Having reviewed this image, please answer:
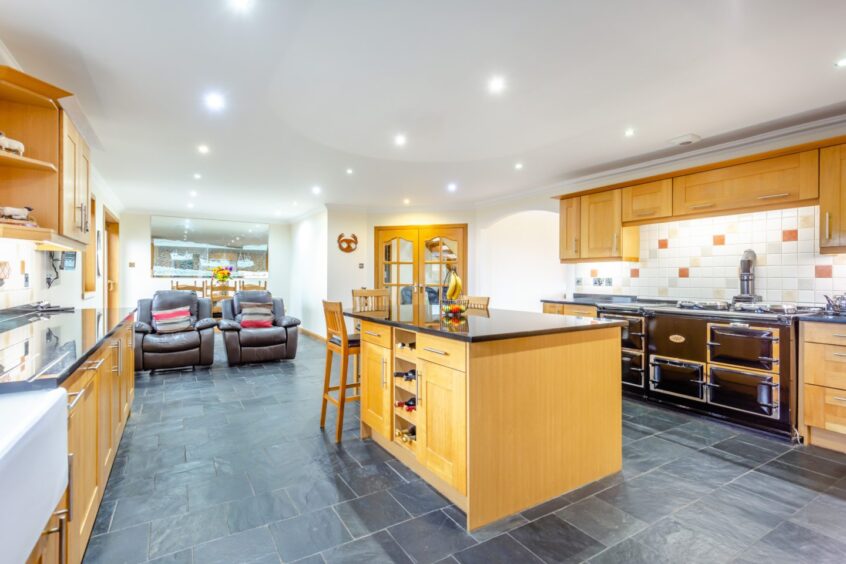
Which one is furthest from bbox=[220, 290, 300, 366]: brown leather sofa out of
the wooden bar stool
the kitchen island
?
the kitchen island

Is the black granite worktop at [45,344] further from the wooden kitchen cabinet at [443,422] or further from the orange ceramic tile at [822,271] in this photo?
the orange ceramic tile at [822,271]

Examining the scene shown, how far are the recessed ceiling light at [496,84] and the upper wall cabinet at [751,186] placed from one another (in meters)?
2.25

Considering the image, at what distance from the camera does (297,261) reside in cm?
834

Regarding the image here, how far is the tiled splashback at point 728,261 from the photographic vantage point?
3242 mm

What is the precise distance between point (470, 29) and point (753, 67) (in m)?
1.75

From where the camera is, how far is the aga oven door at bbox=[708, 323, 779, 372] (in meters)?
2.91

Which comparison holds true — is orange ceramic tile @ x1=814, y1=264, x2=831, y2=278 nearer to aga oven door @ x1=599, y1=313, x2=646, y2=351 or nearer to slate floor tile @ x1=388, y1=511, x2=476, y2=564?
aga oven door @ x1=599, y1=313, x2=646, y2=351

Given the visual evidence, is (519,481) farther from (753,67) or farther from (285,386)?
(285,386)

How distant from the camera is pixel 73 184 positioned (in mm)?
2686

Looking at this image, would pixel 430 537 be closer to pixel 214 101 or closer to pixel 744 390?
pixel 744 390

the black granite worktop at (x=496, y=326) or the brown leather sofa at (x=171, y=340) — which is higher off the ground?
the black granite worktop at (x=496, y=326)

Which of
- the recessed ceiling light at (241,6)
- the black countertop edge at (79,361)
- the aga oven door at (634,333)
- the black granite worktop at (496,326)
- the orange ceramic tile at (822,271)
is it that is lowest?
the aga oven door at (634,333)

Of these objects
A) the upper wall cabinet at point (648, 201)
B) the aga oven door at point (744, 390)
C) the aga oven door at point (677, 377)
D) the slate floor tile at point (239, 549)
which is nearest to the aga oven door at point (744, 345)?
the aga oven door at point (744, 390)

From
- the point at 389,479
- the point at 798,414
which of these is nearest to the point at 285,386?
the point at 389,479
